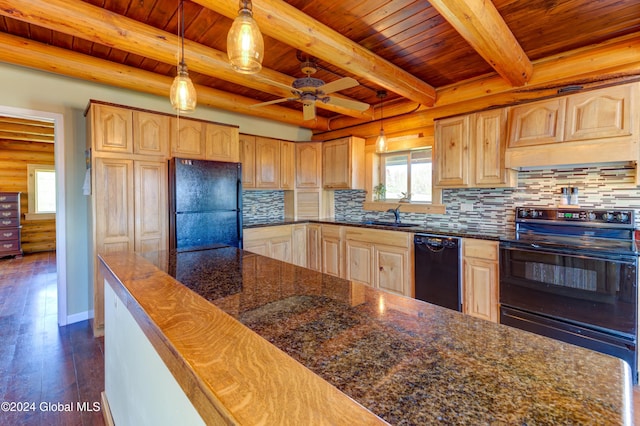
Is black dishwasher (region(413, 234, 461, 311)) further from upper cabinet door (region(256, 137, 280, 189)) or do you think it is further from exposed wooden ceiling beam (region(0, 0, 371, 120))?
upper cabinet door (region(256, 137, 280, 189))

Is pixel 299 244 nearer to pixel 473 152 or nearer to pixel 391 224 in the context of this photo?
pixel 391 224

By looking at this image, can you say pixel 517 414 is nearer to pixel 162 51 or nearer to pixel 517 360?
pixel 517 360

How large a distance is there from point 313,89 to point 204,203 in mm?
1623

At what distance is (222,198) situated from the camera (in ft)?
11.0

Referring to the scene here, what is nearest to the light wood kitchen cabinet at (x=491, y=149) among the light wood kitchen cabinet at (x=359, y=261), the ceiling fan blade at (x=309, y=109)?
the light wood kitchen cabinet at (x=359, y=261)

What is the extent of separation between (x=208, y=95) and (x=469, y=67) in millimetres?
2815

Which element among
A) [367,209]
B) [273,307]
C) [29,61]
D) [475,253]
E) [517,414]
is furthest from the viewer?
[367,209]

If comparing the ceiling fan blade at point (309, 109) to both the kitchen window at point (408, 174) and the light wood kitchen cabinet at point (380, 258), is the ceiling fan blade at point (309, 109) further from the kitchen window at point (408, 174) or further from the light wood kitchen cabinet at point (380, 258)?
the kitchen window at point (408, 174)

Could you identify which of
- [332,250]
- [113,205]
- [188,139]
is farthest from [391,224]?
[113,205]

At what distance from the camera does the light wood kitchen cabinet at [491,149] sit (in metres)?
2.91

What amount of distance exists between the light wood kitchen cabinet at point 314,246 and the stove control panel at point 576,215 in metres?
Answer: 2.40

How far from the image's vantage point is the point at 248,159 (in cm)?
415

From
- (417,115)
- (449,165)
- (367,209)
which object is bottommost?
(367,209)

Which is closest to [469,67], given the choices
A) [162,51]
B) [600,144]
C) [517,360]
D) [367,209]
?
[600,144]
